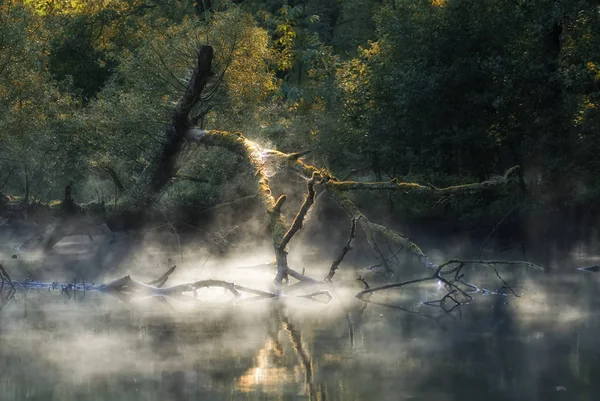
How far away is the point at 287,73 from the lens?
46469 millimetres

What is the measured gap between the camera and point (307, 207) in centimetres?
1655

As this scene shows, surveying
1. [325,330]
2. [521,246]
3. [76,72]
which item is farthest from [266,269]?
[76,72]

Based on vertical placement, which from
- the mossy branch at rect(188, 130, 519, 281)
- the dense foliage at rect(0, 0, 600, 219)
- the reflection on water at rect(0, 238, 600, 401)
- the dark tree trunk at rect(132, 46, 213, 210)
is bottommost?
the reflection on water at rect(0, 238, 600, 401)

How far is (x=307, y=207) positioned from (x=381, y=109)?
554 inches

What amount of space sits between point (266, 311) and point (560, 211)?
14.8 m

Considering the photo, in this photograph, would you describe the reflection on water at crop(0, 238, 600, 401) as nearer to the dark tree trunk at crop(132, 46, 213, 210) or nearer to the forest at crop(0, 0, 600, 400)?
the forest at crop(0, 0, 600, 400)

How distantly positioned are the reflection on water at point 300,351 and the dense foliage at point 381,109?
349 inches

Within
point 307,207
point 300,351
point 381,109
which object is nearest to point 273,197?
point 307,207

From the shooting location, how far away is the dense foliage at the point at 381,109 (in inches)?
1008

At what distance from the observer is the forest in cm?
1234

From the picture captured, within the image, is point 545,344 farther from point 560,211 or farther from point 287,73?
point 287,73

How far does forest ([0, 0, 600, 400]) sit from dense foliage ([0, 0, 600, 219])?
0.07 metres

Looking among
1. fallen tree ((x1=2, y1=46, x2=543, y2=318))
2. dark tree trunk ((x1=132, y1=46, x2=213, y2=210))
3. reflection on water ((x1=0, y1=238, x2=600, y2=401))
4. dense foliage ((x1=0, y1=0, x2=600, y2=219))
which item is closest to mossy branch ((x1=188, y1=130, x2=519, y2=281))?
fallen tree ((x1=2, y1=46, x2=543, y2=318))

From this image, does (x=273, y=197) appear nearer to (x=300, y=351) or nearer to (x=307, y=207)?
(x=307, y=207)
